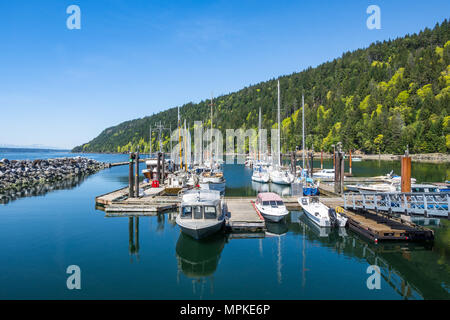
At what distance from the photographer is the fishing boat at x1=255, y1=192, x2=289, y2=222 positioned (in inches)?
1123

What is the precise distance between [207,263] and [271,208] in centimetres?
1109

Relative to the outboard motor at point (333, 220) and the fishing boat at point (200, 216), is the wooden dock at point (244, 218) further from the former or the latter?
the outboard motor at point (333, 220)

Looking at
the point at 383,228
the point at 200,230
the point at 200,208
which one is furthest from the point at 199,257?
the point at 383,228

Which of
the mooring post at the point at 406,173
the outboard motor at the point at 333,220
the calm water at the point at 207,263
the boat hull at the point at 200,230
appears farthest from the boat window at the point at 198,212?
the mooring post at the point at 406,173

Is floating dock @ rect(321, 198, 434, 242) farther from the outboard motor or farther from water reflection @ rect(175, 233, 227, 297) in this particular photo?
water reflection @ rect(175, 233, 227, 297)

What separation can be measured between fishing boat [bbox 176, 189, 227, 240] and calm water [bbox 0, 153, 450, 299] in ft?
3.94

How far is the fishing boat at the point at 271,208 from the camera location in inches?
1123

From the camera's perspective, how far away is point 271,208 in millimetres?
29062

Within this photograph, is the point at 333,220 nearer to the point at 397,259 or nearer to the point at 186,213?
the point at 397,259

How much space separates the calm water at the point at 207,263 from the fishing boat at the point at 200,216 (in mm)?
1201

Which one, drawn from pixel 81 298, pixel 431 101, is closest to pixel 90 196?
pixel 81 298

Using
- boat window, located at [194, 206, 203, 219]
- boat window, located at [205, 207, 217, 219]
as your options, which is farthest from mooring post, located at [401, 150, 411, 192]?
boat window, located at [194, 206, 203, 219]

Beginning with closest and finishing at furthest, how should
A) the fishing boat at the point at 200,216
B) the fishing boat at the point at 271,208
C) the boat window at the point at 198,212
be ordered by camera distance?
1. the fishing boat at the point at 200,216
2. the boat window at the point at 198,212
3. the fishing boat at the point at 271,208

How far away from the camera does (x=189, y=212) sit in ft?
79.7
